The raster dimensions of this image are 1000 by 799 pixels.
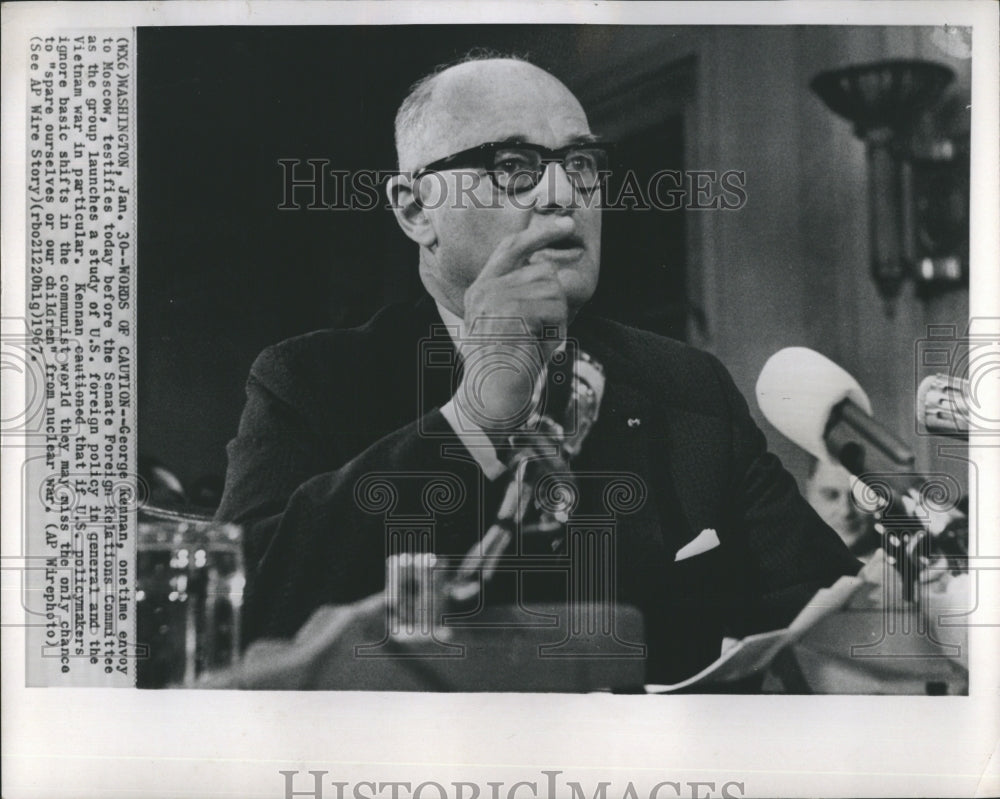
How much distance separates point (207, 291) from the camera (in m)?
1.80

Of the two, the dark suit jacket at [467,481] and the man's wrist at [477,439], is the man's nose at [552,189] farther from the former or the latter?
the man's wrist at [477,439]

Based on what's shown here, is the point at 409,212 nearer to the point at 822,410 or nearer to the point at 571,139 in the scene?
the point at 571,139

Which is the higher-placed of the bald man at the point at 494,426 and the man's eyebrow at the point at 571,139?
the man's eyebrow at the point at 571,139

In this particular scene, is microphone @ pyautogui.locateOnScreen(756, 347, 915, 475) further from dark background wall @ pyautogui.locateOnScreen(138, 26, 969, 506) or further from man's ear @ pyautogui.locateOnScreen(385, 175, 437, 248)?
man's ear @ pyautogui.locateOnScreen(385, 175, 437, 248)

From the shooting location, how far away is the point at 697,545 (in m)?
1.77

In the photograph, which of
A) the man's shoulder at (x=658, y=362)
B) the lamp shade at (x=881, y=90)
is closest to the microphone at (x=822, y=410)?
the man's shoulder at (x=658, y=362)

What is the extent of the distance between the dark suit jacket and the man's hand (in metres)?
0.06

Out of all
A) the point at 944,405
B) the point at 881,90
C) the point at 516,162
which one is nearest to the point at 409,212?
the point at 516,162

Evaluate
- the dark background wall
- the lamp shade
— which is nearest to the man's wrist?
the dark background wall

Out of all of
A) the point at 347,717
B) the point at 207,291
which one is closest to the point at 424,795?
the point at 347,717

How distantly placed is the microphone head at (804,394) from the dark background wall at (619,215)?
2cm

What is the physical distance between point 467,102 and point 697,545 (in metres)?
0.96

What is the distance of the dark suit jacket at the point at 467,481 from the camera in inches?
69.6

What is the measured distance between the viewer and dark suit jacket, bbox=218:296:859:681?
177 cm
